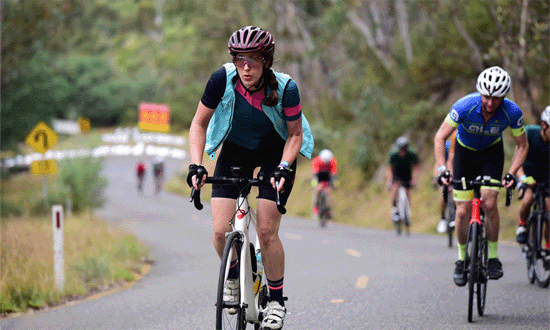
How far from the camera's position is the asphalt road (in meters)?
6.85

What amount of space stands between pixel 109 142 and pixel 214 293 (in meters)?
61.5

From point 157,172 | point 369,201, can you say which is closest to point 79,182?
point 369,201

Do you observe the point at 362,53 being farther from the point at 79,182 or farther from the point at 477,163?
the point at 477,163

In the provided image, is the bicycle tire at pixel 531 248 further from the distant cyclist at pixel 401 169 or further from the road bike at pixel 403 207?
the road bike at pixel 403 207

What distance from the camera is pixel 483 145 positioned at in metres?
7.01

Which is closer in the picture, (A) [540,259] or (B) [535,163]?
(A) [540,259]

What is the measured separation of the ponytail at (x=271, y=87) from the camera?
494 centimetres

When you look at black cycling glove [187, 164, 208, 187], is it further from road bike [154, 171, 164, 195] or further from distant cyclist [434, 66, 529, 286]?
road bike [154, 171, 164, 195]

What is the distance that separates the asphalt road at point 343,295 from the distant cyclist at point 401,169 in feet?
6.17

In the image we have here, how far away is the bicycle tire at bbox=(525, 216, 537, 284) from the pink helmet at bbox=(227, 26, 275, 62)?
4.61 metres

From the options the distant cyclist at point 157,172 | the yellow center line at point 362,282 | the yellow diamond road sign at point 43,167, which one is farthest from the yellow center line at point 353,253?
the distant cyclist at point 157,172

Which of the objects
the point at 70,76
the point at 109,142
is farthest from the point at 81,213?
the point at 70,76

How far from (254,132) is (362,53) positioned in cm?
→ 2503

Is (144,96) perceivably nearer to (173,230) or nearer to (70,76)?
(70,76)
